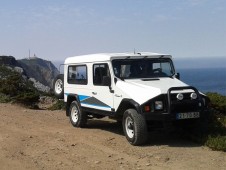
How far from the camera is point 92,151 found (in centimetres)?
862

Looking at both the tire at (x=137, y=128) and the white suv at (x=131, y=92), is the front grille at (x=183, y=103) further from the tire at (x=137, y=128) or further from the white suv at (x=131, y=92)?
the tire at (x=137, y=128)

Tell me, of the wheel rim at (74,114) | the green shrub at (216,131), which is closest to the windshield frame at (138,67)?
the green shrub at (216,131)

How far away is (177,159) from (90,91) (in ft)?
13.0

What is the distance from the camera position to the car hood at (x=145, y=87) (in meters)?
8.89

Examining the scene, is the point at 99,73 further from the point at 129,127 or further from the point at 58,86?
the point at 58,86

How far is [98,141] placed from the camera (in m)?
9.70

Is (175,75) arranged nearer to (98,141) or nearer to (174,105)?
(174,105)

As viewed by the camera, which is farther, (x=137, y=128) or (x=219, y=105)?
(x=219, y=105)

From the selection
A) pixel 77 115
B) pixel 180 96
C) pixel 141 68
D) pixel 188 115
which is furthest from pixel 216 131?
pixel 77 115

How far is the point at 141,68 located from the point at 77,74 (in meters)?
2.44

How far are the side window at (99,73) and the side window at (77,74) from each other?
1.99 feet

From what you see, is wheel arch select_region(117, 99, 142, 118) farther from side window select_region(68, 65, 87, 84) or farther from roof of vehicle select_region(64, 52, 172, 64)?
side window select_region(68, 65, 87, 84)

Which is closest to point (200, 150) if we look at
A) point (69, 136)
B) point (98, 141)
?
point (98, 141)

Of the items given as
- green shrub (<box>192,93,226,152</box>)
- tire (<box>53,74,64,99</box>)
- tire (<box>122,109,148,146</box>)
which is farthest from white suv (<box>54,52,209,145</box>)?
green shrub (<box>192,93,226,152</box>)
